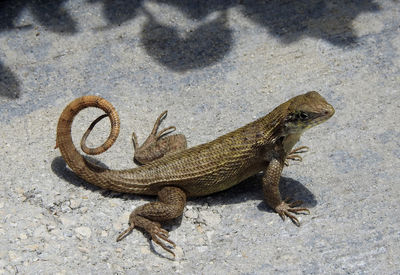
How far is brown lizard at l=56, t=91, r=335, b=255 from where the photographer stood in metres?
5.40

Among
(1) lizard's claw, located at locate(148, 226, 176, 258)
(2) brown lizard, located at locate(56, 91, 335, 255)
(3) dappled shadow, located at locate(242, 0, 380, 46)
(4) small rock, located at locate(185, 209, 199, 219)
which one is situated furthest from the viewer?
(3) dappled shadow, located at locate(242, 0, 380, 46)

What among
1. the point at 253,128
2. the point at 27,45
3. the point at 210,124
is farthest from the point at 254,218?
the point at 27,45

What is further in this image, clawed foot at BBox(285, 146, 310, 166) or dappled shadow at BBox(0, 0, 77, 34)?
dappled shadow at BBox(0, 0, 77, 34)

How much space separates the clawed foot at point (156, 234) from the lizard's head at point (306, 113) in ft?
5.47

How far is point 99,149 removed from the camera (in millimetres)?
5402

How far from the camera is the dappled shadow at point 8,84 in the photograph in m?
6.76

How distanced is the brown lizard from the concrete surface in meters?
0.22

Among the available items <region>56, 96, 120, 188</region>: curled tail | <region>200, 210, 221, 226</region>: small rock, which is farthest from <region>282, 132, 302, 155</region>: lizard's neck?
<region>56, 96, 120, 188</region>: curled tail

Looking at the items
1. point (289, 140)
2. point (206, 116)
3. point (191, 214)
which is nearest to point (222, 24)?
point (206, 116)

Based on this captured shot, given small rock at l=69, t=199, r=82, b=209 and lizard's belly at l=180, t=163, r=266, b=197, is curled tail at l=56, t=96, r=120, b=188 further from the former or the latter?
lizard's belly at l=180, t=163, r=266, b=197

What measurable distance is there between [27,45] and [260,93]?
10.9 feet

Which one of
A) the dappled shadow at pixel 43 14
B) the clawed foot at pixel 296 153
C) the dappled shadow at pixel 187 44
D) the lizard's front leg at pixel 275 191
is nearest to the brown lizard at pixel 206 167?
the lizard's front leg at pixel 275 191

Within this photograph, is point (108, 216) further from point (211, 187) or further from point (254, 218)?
point (254, 218)

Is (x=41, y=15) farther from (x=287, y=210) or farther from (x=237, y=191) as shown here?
(x=287, y=210)
